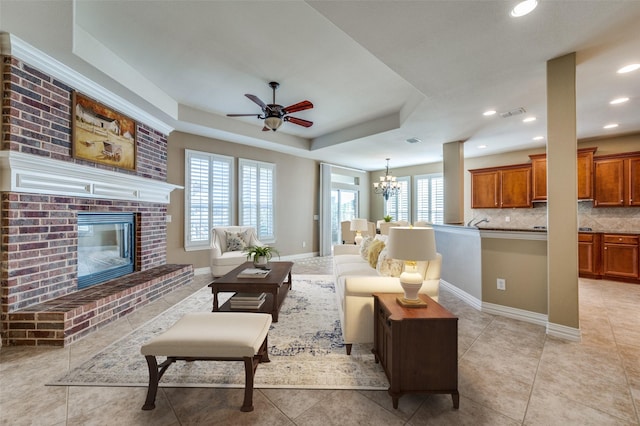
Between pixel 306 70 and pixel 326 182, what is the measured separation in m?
4.35

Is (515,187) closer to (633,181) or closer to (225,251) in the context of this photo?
(633,181)

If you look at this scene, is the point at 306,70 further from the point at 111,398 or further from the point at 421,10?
the point at 111,398

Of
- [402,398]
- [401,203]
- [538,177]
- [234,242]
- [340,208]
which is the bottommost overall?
[402,398]

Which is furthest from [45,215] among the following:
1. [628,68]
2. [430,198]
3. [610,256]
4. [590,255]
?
[610,256]

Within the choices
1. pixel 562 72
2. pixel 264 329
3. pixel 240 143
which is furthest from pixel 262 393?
pixel 240 143

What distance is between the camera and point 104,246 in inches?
141

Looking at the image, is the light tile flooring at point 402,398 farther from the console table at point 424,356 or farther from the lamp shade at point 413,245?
the lamp shade at point 413,245

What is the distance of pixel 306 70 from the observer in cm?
339

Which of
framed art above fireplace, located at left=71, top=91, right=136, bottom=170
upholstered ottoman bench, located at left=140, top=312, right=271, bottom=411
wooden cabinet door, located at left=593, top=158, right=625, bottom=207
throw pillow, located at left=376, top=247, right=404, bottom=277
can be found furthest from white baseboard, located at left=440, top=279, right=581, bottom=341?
framed art above fireplace, located at left=71, top=91, right=136, bottom=170

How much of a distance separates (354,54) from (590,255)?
5652 millimetres

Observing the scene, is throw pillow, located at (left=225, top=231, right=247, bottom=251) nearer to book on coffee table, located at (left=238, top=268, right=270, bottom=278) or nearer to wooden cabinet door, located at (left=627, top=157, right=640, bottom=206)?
book on coffee table, located at (left=238, top=268, right=270, bottom=278)

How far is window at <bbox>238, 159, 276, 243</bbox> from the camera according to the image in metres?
5.93

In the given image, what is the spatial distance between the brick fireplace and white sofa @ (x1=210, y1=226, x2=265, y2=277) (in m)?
1.23

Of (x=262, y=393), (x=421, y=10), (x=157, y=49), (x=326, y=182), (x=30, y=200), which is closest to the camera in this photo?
(x=262, y=393)
